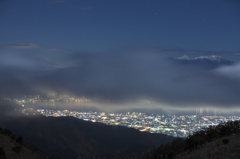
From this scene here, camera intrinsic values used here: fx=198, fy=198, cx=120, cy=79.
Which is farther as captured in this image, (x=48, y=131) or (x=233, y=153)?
(x=48, y=131)

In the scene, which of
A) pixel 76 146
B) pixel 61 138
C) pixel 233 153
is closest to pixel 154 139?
pixel 76 146

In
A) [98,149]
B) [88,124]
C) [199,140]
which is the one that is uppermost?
[199,140]

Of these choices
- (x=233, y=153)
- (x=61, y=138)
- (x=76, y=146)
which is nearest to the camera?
(x=233, y=153)

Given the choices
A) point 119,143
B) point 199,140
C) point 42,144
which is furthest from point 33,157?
point 119,143

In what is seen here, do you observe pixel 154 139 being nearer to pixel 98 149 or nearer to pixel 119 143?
pixel 119 143

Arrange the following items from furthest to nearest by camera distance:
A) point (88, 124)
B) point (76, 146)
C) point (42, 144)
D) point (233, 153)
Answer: point (88, 124) → point (76, 146) → point (42, 144) → point (233, 153)

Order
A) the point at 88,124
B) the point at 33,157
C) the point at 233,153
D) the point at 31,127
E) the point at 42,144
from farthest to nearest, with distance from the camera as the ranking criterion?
Answer: the point at 88,124 → the point at 31,127 → the point at 42,144 → the point at 33,157 → the point at 233,153

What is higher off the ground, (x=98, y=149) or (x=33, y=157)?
(x=33, y=157)

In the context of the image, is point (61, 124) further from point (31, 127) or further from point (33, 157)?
point (33, 157)

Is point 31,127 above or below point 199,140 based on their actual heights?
below
